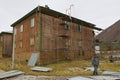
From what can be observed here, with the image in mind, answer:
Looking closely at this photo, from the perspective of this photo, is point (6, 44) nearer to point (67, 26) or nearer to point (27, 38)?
point (27, 38)

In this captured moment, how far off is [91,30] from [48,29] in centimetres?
1236

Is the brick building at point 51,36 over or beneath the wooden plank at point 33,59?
over

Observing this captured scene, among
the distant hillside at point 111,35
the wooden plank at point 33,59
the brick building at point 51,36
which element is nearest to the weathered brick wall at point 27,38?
the brick building at point 51,36

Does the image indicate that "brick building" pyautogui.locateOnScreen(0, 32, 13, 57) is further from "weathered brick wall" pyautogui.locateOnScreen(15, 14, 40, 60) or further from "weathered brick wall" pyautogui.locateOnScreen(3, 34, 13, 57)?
"weathered brick wall" pyautogui.locateOnScreen(15, 14, 40, 60)

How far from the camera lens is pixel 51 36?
26.6 m

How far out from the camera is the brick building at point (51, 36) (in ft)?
83.6

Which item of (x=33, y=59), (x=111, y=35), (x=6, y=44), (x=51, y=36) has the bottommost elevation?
(x=33, y=59)

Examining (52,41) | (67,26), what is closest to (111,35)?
(67,26)

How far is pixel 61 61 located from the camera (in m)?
27.3

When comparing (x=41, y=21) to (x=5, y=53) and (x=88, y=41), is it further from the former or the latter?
(x=5, y=53)

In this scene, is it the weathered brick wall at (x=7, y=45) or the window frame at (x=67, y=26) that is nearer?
the window frame at (x=67, y=26)

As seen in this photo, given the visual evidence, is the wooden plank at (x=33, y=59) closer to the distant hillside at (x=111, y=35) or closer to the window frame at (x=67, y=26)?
the window frame at (x=67, y=26)

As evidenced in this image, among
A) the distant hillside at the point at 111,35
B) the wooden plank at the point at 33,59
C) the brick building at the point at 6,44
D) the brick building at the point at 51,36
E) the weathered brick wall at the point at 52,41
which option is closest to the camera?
the wooden plank at the point at 33,59

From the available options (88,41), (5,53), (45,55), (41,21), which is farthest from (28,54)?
(5,53)
